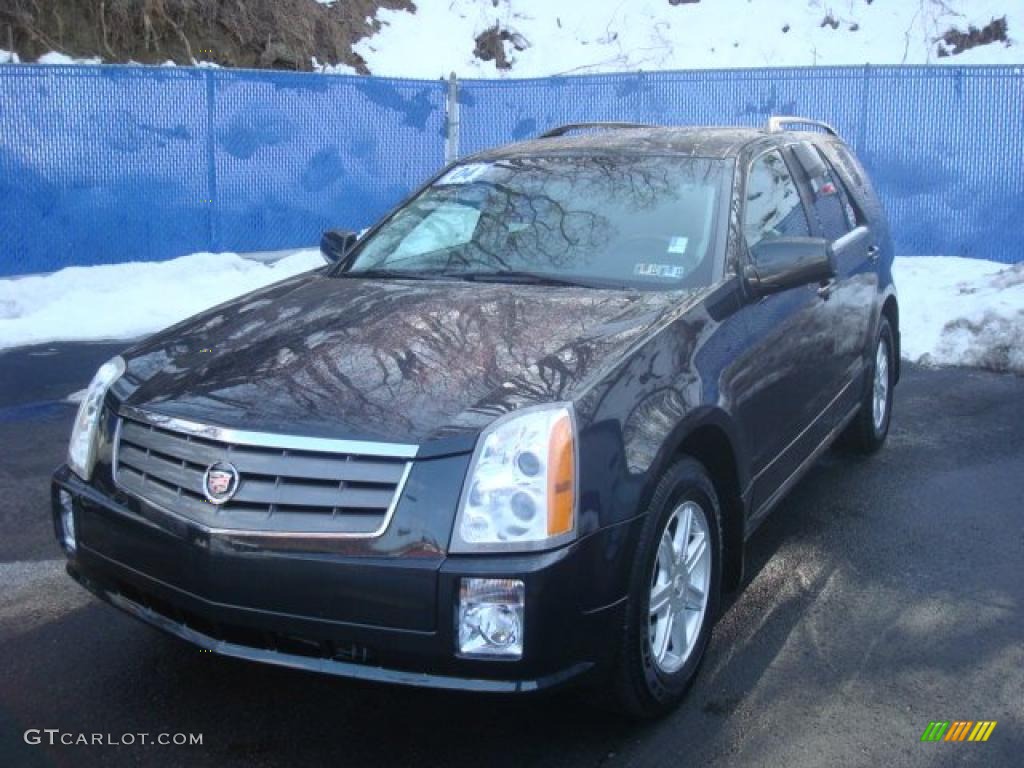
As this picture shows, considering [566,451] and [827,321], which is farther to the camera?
[827,321]

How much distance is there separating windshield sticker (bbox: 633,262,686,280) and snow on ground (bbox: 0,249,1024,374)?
513 centimetres

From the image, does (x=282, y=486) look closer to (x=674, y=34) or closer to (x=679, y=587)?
(x=679, y=587)

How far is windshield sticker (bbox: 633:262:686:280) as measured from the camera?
4.09m

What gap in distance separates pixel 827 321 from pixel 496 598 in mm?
2640

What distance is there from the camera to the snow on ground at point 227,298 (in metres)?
8.74

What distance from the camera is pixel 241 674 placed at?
12.5 feet

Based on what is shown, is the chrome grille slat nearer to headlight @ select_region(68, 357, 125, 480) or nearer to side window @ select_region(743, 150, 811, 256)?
headlight @ select_region(68, 357, 125, 480)

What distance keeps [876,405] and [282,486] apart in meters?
4.17

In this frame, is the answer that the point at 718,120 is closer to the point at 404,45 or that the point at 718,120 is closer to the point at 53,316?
the point at 53,316

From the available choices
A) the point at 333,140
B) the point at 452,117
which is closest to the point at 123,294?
the point at 333,140

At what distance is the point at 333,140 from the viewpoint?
12914mm

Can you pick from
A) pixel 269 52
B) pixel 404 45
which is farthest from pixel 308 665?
pixel 404 45

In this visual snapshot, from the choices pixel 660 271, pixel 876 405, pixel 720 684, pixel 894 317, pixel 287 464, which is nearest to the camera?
pixel 287 464

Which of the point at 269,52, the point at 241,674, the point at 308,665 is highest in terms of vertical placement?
the point at 269,52
